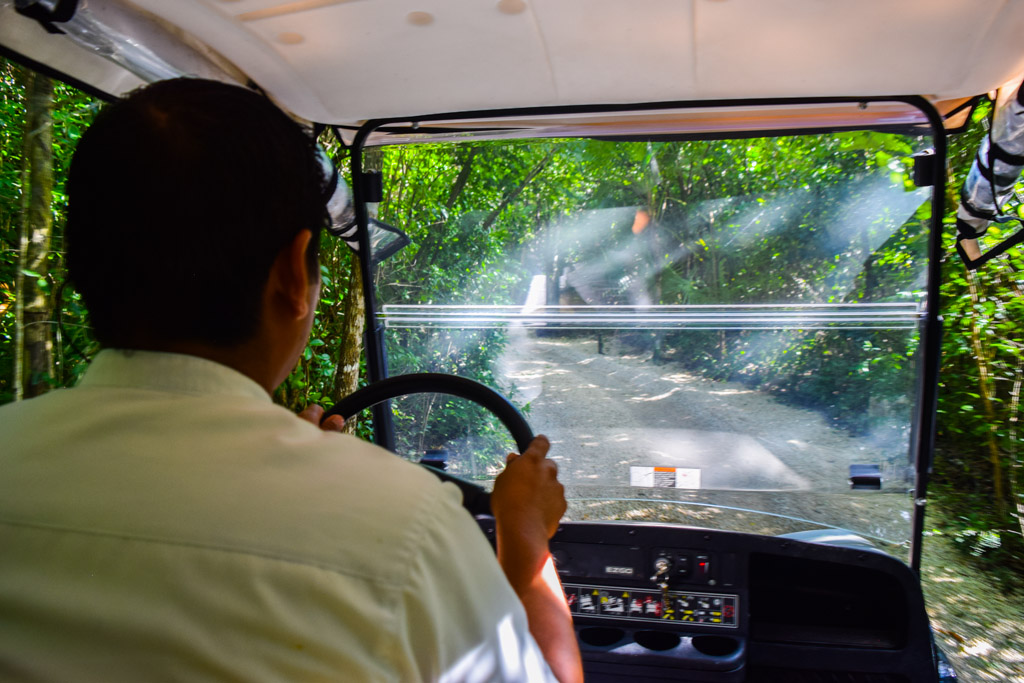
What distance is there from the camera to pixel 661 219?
2.03 meters

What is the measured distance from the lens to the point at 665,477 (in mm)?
2127

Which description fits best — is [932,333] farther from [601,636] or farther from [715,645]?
[601,636]

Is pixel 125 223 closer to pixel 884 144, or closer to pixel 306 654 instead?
pixel 306 654

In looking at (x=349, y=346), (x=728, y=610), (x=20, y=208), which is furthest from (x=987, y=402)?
(x=20, y=208)

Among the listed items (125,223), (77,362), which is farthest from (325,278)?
(125,223)

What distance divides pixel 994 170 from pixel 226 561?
2096 mm

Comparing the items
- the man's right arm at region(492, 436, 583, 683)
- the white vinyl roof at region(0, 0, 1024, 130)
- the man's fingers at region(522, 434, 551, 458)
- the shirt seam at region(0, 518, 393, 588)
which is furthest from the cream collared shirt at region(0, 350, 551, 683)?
the white vinyl roof at region(0, 0, 1024, 130)

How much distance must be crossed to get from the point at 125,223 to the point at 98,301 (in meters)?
0.11

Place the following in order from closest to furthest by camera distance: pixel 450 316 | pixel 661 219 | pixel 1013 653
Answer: pixel 661 219
pixel 450 316
pixel 1013 653

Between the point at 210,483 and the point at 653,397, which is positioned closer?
the point at 210,483

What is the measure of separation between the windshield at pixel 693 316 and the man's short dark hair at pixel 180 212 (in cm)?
138

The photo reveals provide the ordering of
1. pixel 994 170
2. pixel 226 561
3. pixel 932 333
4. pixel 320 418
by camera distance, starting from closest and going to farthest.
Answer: pixel 226 561 → pixel 320 418 → pixel 994 170 → pixel 932 333

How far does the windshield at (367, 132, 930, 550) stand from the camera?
1949 mm

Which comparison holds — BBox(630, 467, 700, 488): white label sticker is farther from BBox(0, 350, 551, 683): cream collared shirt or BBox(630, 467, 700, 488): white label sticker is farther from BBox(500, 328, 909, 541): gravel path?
BBox(0, 350, 551, 683): cream collared shirt
